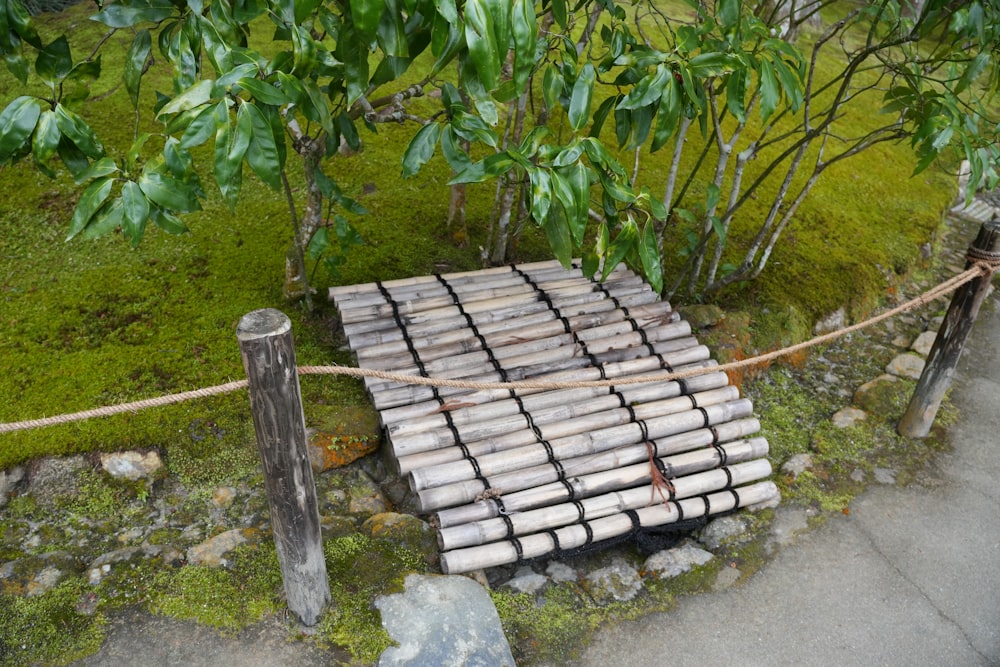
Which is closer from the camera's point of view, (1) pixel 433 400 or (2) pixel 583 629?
(2) pixel 583 629

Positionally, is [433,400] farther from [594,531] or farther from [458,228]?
[458,228]

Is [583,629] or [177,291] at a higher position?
[177,291]

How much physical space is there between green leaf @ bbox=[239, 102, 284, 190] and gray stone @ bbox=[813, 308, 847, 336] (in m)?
4.37

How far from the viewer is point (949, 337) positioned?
4.12 m

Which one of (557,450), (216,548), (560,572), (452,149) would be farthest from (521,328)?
(216,548)

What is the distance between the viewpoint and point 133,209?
2137mm

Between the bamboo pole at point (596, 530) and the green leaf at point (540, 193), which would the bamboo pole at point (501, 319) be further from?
the green leaf at point (540, 193)

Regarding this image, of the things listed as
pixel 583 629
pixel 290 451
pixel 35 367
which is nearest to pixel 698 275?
pixel 583 629

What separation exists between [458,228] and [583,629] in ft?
9.91

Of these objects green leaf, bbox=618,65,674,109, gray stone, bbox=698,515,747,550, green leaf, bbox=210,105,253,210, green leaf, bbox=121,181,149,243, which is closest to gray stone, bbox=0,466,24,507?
green leaf, bbox=121,181,149,243

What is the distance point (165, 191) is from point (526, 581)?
2356 millimetres

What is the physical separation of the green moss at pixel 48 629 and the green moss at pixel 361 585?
91 cm

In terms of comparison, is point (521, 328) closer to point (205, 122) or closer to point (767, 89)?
point (767, 89)

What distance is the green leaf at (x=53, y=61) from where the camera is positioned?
2601 millimetres
